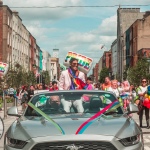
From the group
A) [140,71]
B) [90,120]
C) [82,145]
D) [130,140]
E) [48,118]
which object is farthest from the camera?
[140,71]

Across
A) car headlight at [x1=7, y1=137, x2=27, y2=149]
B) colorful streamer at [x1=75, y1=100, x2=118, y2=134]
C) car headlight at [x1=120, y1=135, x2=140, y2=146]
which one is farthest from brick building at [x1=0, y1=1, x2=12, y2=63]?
car headlight at [x1=120, y1=135, x2=140, y2=146]

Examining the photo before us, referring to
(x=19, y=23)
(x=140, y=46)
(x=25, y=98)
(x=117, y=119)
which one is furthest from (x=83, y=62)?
(x=140, y=46)

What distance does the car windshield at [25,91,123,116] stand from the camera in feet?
26.4

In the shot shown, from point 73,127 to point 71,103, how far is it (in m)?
1.51

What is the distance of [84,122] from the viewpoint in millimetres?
6898

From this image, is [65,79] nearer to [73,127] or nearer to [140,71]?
[73,127]

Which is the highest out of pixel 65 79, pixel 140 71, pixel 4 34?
pixel 4 34

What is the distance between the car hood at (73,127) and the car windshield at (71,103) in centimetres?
56

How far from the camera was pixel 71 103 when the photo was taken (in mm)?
8164

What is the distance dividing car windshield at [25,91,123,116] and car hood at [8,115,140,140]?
558mm

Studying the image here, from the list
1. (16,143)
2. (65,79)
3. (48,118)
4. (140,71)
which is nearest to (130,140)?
(48,118)

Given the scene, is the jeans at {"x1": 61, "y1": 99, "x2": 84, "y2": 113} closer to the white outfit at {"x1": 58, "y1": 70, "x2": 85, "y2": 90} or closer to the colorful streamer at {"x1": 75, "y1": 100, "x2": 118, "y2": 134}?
the colorful streamer at {"x1": 75, "y1": 100, "x2": 118, "y2": 134}

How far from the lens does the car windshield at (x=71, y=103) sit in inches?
316

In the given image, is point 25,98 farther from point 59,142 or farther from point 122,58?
point 122,58
